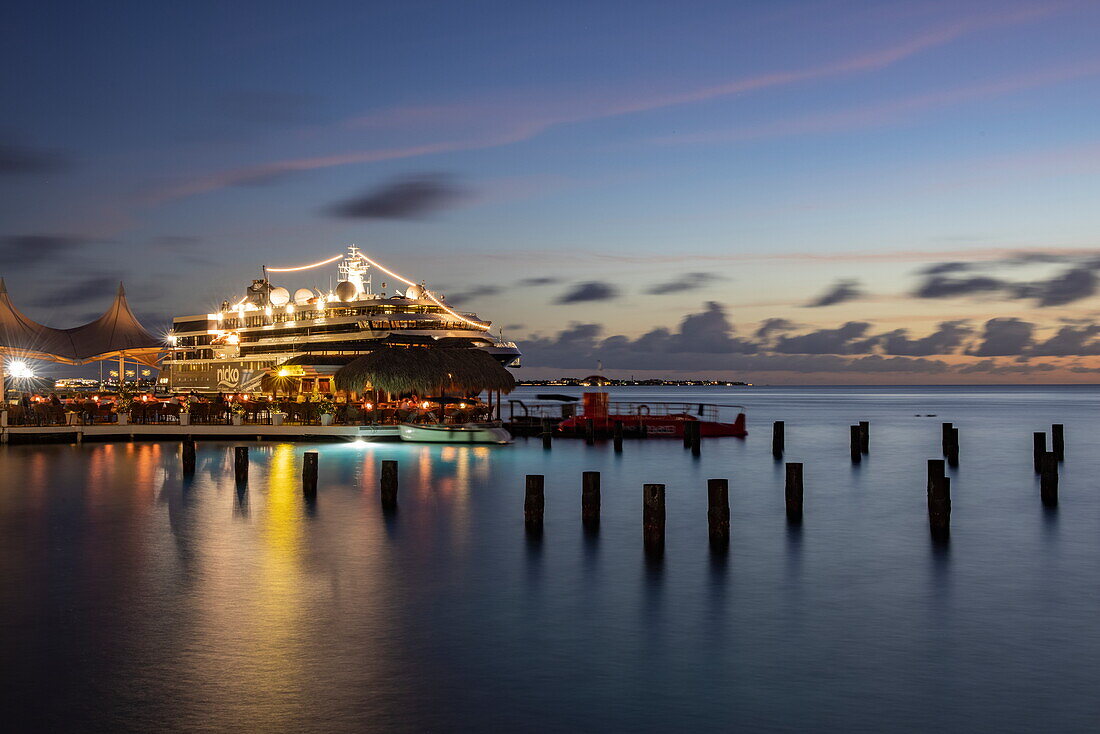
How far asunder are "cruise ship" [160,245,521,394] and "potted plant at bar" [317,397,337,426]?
292 inches

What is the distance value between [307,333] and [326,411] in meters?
31.8

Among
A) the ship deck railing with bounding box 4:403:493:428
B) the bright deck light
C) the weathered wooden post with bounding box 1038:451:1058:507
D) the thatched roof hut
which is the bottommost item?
the weathered wooden post with bounding box 1038:451:1058:507

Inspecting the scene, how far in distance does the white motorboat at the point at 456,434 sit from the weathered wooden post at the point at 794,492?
23.8m

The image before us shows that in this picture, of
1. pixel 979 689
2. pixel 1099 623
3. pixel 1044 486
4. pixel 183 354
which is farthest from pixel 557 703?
pixel 183 354

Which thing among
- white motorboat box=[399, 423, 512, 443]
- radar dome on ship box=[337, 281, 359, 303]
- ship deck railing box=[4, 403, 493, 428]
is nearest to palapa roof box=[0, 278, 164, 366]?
radar dome on ship box=[337, 281, 359, 303]

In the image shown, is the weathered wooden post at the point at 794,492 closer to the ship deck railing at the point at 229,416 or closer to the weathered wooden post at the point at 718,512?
the weathered wooden post at the point at 718,512

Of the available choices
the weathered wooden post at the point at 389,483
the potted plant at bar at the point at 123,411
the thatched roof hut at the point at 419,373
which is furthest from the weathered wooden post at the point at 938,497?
the potted plant at bar at the point at 123,411

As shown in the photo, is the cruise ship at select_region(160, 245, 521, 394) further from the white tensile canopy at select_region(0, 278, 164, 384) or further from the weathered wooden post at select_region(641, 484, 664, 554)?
the weathered wooden post at select_region(641, 484, 664, 554)

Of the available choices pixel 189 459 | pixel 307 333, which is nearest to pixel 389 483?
pixel 189 459

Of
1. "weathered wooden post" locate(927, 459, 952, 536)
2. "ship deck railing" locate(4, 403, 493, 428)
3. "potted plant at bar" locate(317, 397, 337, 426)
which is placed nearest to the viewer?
"weathered wooden post" locate(927, 459, 952, 536)

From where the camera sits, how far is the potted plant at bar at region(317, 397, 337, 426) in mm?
53344

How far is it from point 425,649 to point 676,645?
12.8 feet

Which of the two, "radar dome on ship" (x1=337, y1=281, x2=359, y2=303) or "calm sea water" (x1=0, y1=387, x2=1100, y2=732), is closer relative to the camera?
"calm sea water" (x1=0, y1=387, x2=1100, y2=732)

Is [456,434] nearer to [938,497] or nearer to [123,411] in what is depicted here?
[123,411]
